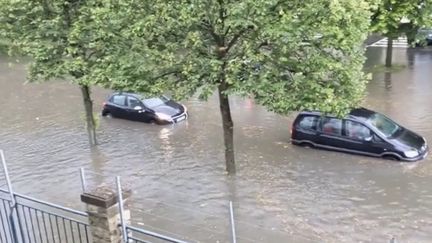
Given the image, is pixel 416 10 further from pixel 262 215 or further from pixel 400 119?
pixel 262 215

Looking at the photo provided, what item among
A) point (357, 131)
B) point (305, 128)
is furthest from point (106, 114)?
point (357, 131)

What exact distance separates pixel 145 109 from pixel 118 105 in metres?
1.47

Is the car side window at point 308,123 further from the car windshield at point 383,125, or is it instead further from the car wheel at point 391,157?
the car wheel at point 391,157

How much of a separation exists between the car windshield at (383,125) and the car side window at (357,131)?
0.29 m

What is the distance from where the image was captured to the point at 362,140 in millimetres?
15953

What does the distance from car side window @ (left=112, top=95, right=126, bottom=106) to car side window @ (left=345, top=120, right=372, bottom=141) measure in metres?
9.34

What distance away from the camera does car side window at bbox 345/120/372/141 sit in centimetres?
1592

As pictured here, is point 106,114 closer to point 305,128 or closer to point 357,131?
point 305,128

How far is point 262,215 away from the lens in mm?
12812

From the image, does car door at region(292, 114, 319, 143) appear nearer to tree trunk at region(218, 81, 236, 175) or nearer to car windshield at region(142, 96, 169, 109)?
tree trunk at region(218, 81, 236, 175)

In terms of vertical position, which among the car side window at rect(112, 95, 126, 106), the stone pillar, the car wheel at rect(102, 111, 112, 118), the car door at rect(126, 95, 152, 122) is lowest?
the car wheel at rect(102, 111, 112, 118)

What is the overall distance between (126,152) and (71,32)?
4398 mm

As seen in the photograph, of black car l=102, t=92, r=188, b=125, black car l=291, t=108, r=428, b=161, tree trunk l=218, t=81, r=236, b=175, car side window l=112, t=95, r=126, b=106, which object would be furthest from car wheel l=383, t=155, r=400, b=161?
car side window l=112, t=95, r=126, b=106

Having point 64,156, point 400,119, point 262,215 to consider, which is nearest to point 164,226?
point 262,215
